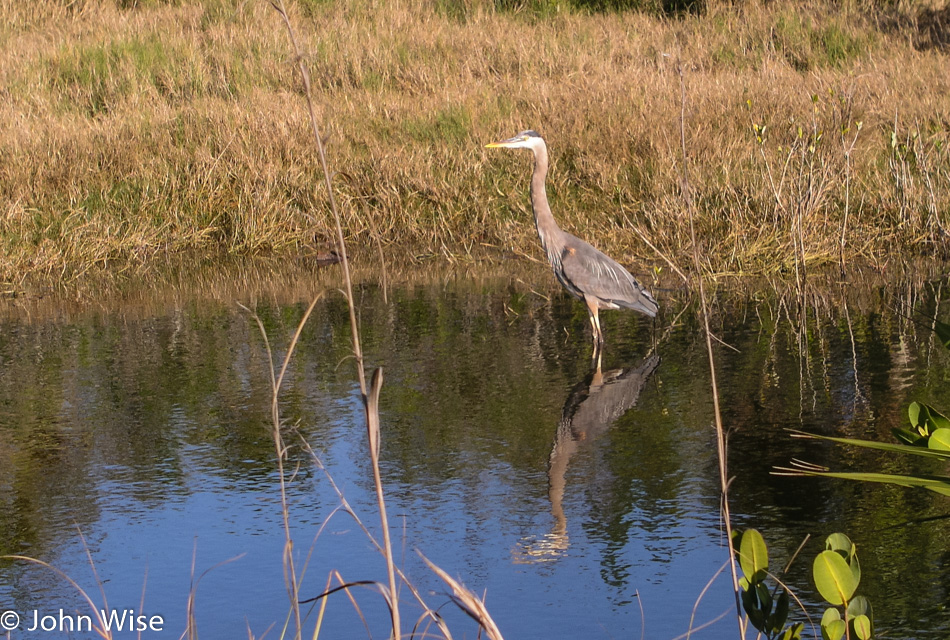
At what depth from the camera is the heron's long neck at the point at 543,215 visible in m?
7.40

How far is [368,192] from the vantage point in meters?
10.8

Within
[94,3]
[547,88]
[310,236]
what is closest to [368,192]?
[310,236]

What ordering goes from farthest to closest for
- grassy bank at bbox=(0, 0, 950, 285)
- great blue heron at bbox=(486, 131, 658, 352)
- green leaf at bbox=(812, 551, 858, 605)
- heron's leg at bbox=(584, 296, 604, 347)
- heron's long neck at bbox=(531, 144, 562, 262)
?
grassy bank at bbox=(0, 0, 950, 285)
heron's long neck at bbox=(531, 144, 562, 262)
great blue heron at bbox=(486, 131, 658, 352)
heron's leg at bbox=(584, 296, 604, 347)
green leaf at bbox=(812, 551, 858, 605)

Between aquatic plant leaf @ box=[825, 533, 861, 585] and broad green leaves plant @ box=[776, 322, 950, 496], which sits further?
broad green leaves plant @ box=[776, 322, 950, 496]

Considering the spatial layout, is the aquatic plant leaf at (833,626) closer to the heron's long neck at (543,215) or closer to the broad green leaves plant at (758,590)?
the broad green leaves plant at (758,590)

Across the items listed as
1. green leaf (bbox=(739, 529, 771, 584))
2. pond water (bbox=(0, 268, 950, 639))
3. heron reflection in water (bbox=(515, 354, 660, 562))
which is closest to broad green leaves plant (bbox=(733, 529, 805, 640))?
green leaf (bbox=(739, 529, 771, 584))

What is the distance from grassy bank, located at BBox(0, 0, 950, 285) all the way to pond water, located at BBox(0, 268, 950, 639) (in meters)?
1.17

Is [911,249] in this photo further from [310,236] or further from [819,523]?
[819,523]

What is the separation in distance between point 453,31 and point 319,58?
93.3 inches

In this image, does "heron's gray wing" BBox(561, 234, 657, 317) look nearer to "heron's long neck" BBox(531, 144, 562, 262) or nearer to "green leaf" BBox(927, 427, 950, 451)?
"heron's long neck" BBox(531, 144, 562, 262)

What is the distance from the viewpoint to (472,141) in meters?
11.5

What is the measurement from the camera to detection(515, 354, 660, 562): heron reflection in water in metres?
4.02

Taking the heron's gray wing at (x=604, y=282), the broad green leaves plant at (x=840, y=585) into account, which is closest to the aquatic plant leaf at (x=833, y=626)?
the broad green leaves plant at (x=840, y=585)

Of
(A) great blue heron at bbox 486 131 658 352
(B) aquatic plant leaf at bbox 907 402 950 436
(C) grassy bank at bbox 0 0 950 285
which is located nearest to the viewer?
(B) aquatic plant leaf at bbox 907 402 950 436
